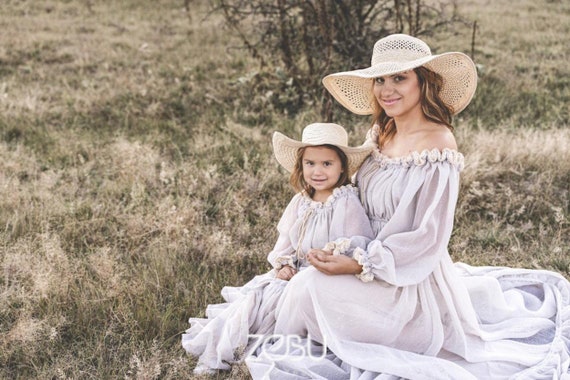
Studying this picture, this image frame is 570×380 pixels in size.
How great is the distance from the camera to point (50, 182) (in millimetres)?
5484

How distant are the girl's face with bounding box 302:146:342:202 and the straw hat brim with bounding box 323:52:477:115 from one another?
0.44 m

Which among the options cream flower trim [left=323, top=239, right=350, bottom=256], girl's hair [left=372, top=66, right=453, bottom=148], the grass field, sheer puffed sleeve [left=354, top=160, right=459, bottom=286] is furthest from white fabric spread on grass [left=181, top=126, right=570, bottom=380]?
the grass field

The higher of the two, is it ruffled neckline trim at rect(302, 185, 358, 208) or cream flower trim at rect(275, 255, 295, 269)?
ruffled neckline trim at rect(302, 185, 358, 208)

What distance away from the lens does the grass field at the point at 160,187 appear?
3.65 metres

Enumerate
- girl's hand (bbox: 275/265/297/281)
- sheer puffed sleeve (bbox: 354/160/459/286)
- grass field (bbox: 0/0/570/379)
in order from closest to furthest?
sheer puffed sleeve (bbox: 354/160/459/286)
girl's hand (bbox: 275/265/297/281)
grass field (bbox: 0/0/570/379)

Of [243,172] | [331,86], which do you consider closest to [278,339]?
[331,86]

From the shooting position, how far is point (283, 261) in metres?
3.51

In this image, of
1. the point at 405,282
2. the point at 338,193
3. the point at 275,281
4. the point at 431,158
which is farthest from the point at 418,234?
the point at 275,281

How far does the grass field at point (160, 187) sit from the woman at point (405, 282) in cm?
54

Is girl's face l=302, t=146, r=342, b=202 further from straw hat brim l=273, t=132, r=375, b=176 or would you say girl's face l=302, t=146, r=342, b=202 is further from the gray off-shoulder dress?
the gray off-shoulder dress

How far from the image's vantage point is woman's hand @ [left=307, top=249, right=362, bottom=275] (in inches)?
116

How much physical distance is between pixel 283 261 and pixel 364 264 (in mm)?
715

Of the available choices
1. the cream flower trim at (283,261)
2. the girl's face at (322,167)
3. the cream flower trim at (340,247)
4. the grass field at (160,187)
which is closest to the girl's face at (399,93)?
the girl's face at (322,167)

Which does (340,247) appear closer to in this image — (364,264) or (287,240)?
(364,264)
